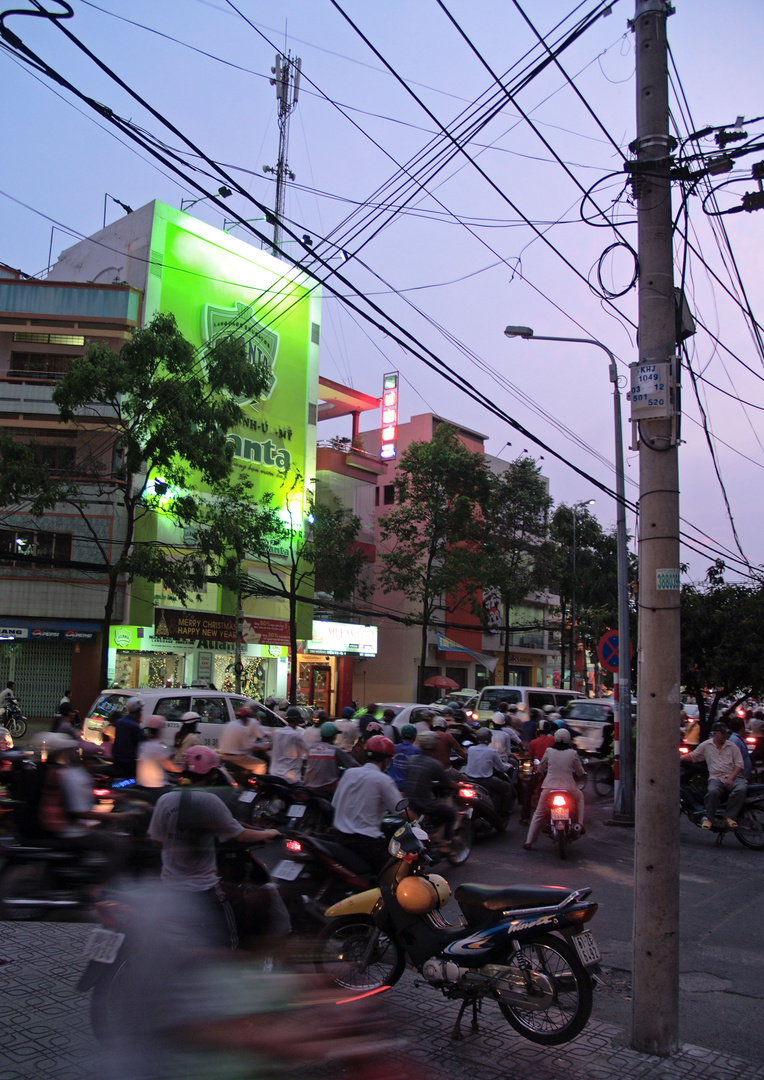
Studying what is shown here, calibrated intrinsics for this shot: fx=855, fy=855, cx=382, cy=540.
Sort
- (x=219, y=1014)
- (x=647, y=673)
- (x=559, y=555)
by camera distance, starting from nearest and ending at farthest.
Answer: (x=219, y=1014), (x=647, y=673), (x=559, y=555)

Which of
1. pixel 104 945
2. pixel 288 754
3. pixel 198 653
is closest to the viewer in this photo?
pixel 104 945

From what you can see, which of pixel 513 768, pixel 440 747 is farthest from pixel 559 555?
pixel 440 747

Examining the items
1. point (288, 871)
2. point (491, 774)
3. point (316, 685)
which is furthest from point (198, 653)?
point (288, 871)

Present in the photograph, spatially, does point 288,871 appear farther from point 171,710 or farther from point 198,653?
point 198,653

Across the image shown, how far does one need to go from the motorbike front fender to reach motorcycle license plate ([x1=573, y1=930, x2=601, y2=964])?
1.22 metres

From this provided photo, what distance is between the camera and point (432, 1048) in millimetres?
4805

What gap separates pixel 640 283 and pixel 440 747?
7009 millimetres

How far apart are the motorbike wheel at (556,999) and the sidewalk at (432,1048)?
9cm

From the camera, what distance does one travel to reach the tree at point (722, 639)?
18.4m

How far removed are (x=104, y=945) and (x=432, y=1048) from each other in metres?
2.01

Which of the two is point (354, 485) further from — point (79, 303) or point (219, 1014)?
point (219, 1014)

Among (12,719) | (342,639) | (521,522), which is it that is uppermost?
(521,522)

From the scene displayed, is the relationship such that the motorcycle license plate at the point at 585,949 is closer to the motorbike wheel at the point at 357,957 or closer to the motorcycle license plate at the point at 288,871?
the motorbike wheel at the point at 357,957

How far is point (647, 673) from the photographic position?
517 centimetres
